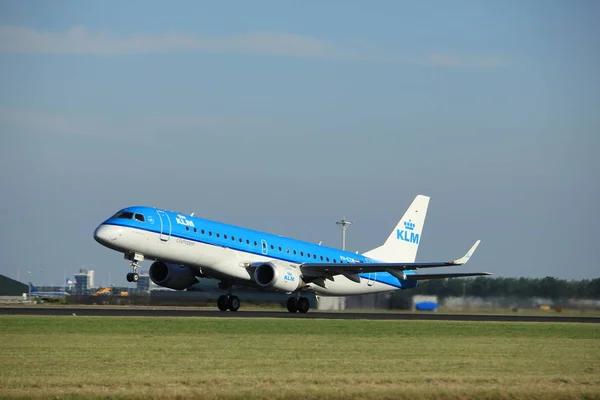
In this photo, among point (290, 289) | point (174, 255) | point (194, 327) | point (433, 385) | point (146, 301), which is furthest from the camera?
point (146, 301)

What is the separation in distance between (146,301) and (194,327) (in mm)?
29993

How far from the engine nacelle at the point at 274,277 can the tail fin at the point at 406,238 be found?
11196 mm

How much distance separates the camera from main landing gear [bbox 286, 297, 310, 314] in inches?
1858

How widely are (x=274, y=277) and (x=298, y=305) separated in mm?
4445

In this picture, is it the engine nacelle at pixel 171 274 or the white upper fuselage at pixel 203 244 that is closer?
the white upper fuselage at pixel 203 244

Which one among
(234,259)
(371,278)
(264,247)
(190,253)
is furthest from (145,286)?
(190,253)

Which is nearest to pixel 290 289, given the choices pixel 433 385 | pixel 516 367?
pixel 516 367

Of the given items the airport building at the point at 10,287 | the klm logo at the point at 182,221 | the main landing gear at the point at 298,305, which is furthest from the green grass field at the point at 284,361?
the airport building at the point at 10,287

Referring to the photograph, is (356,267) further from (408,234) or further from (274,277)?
(408,234)

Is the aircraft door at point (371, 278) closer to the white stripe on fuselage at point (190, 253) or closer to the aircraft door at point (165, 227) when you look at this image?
the white stripe on fuselage at point (190, 253)

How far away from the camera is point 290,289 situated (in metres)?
44.3

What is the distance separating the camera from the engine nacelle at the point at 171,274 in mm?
45312

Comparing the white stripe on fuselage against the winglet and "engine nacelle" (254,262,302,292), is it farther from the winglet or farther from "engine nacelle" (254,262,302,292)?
the winglet

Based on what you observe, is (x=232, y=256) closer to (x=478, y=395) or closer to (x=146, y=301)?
(x=146, y=301)
